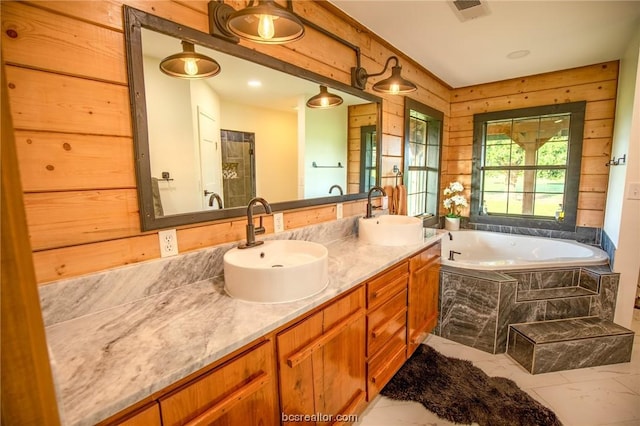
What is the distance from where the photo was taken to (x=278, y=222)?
5.46ft

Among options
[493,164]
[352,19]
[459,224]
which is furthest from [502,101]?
[352,19]

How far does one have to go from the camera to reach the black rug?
1598 mm

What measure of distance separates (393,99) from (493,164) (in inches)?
72.7

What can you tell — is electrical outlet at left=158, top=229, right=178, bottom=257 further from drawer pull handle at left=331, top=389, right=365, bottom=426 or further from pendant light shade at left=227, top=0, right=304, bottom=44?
drawer pull handle at left=331, top=389, right=365, bottom=426

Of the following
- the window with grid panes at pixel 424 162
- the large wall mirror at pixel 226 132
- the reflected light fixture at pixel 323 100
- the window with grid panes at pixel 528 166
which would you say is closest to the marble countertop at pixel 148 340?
the large wall mirror at pixel 226 132

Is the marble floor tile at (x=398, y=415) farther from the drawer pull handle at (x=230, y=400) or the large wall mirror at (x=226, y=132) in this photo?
the large wall mirror at (x=226, y=132)

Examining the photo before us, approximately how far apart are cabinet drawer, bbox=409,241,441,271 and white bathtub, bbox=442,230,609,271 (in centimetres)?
21

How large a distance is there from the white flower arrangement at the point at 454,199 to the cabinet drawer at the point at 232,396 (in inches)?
131

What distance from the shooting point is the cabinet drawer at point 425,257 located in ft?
6.17

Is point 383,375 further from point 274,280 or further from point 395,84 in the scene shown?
point 395,84

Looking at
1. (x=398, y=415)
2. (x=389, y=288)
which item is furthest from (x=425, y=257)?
(x=398, y=415)

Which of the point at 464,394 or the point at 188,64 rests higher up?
the point at 188,64

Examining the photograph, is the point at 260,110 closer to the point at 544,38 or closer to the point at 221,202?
the point at 221,202

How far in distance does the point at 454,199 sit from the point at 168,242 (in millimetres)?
3429
